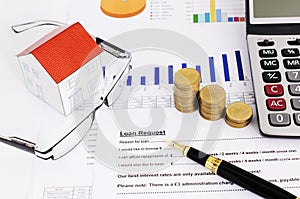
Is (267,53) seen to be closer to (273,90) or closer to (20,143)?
(273,90)

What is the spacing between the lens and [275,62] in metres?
0.53

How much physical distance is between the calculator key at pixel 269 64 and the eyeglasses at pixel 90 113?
0.15 metres

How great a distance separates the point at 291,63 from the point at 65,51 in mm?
238

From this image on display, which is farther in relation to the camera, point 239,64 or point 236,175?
point 239,64

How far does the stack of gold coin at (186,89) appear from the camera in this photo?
1.66ft

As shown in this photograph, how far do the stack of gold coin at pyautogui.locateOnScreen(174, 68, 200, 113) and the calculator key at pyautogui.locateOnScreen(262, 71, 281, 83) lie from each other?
71 mm

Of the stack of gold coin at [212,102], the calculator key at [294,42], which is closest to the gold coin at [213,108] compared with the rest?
the stack of gold coin at [212,102]

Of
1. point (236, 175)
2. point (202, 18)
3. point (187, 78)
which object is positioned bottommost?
point (236, 175)

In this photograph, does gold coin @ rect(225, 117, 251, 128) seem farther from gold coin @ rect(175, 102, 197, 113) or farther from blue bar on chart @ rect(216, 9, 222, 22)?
blue bar on chart @ rect(216, 9, 222, 22)

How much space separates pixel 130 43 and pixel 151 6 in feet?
0.24

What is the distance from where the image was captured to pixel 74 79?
505mm

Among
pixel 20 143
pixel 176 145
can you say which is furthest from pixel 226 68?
pixel 20 143

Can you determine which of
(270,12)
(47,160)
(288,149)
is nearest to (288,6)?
(270,12)

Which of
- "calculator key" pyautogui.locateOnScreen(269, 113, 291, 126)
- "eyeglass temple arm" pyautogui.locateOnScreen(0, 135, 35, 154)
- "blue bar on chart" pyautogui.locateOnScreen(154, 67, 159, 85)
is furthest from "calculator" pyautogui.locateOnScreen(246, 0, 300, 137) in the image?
"eyeglass temple arm" pyautogui.locateOnScreen(0, 135, 35, 154)
